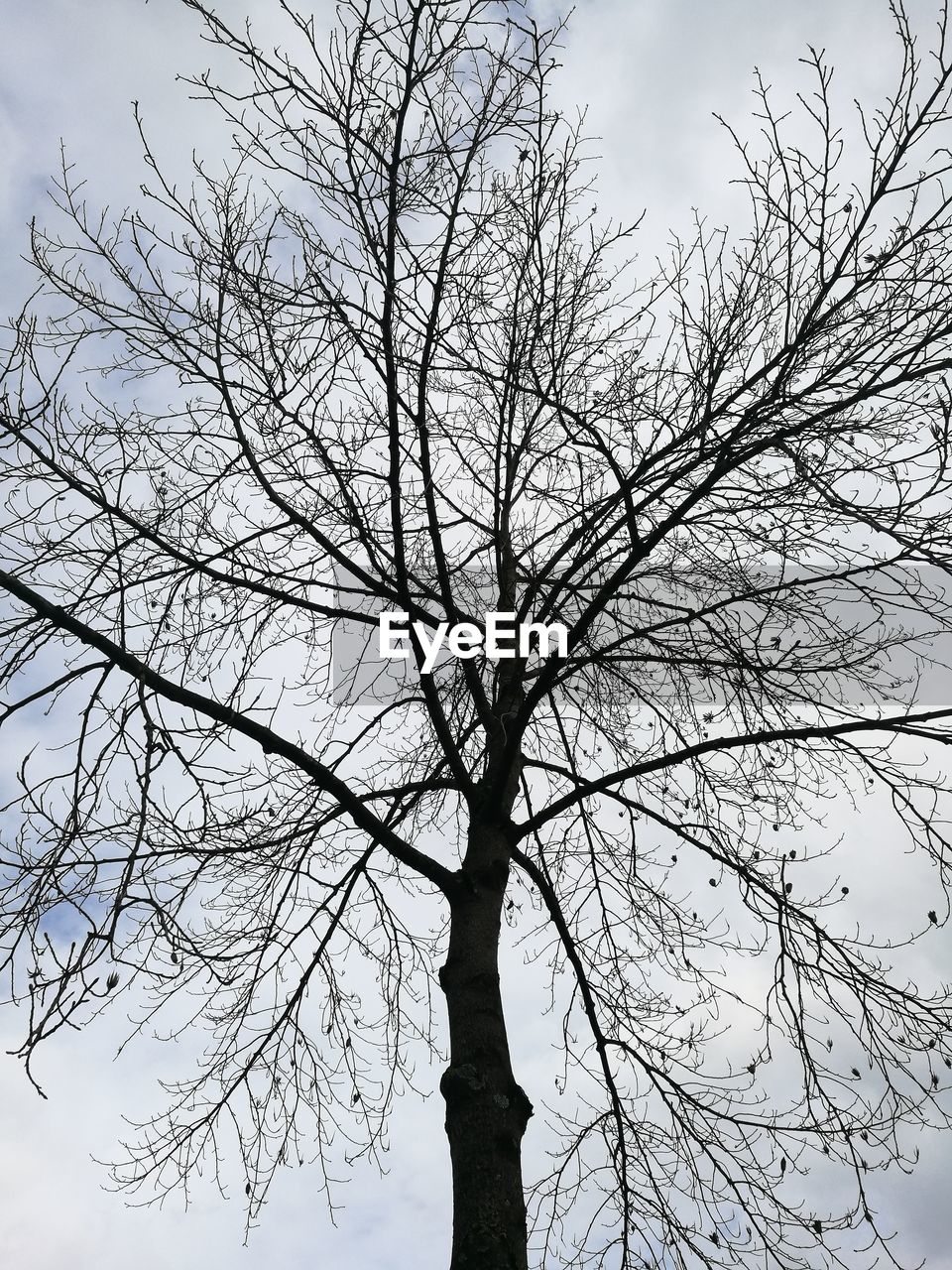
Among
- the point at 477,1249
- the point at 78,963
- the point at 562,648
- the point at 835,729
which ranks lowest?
the point at 477,1249

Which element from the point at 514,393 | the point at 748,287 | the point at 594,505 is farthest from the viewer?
the point at 514,393

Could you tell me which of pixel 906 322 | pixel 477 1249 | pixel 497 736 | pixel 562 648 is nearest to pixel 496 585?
pixel 497 736

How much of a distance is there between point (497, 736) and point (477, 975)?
1261mm

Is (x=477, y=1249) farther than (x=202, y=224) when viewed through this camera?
No

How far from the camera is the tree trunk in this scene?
354cm

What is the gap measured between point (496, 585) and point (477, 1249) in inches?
135

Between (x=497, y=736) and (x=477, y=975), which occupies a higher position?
(x=497, y=736)

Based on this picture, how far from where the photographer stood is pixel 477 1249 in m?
3.47

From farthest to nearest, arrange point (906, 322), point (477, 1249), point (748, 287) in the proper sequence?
1. point (748, 287)
2. point (906, 322)
3. point (477, 1249)

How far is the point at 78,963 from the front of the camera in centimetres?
271

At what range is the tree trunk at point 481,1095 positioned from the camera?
11.6 feet

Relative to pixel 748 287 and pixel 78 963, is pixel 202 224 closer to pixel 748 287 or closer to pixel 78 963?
pixel 748 287

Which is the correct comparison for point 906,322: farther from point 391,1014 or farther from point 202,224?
point 391,1014

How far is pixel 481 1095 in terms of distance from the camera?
12.5 feet
